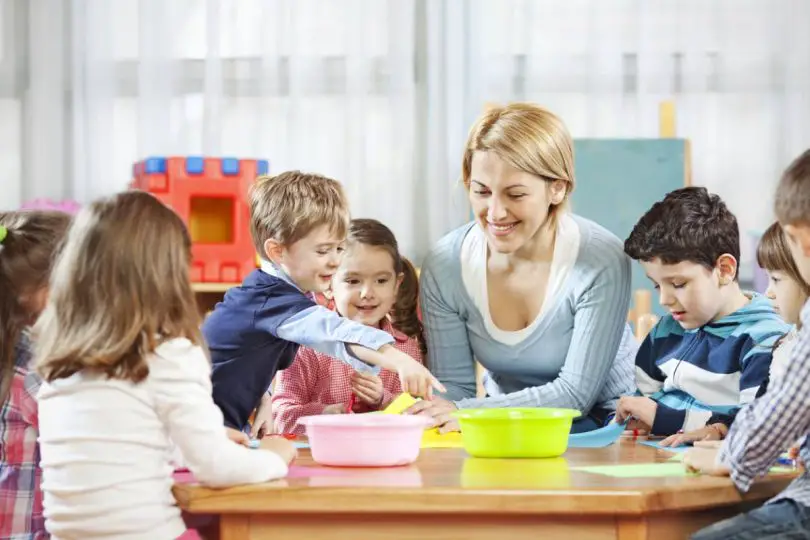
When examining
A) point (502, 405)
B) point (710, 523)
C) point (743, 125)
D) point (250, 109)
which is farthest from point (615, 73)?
point (710, 523)

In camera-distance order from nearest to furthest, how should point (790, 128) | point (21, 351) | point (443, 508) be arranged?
1. point (443, 508)
2. point (21, 351)
3. point (790, 128)

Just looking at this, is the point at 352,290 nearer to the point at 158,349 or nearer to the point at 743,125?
the point at 158,349

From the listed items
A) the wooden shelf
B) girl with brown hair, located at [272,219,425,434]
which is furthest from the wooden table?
the wooden shelf

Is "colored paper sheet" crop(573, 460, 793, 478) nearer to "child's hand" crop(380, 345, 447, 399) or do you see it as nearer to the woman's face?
"child's hand" crop(380, 345, 447, 399)

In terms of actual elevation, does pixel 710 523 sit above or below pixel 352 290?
below

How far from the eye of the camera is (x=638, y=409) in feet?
7.22

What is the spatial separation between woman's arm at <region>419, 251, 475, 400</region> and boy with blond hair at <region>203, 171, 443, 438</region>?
0.26 metres

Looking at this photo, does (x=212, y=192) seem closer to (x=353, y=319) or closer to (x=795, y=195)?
(x=353, y=319)

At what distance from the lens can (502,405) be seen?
7.79 ft

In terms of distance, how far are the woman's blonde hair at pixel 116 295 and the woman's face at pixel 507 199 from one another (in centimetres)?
86

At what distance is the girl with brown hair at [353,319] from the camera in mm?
2691

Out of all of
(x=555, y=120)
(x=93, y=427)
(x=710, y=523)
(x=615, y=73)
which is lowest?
(x=710, y=523)

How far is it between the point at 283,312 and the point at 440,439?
383mm

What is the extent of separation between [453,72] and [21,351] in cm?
316
